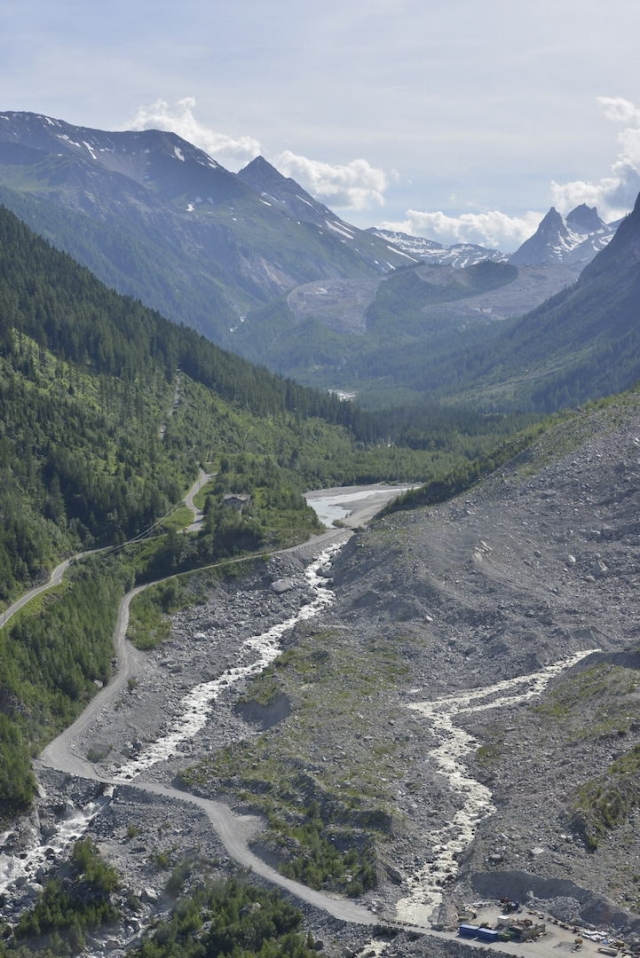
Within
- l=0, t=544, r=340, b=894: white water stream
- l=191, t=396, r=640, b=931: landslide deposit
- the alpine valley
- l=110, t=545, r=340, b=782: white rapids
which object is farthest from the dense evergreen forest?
l=191, t=396, r=640, b=931: landslide deposit

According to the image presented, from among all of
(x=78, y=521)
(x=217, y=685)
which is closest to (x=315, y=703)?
(x=217, y=685)

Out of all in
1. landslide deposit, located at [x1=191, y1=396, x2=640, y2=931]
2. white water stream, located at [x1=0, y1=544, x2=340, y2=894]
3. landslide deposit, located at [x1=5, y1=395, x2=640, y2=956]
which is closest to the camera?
landslide deposit, located at [x1=5, y1=395, x2=640, y2=956]

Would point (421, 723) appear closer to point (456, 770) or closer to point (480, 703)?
point (480, 703)

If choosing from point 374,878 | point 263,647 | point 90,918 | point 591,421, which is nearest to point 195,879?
point 90,918

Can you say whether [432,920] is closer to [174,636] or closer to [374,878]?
[374,878]

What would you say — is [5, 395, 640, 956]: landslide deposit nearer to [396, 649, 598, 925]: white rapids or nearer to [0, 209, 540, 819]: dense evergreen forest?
[396, 649, 598, 925]: white rapids

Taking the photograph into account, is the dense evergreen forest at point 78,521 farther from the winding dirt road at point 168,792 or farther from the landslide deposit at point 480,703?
the landslide deposit at point 480,703

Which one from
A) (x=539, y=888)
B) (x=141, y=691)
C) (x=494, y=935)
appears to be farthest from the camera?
(x=141, y=691)

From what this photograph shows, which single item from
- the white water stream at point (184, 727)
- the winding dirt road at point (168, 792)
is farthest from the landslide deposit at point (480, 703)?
the white water stream at point (184, 727)
